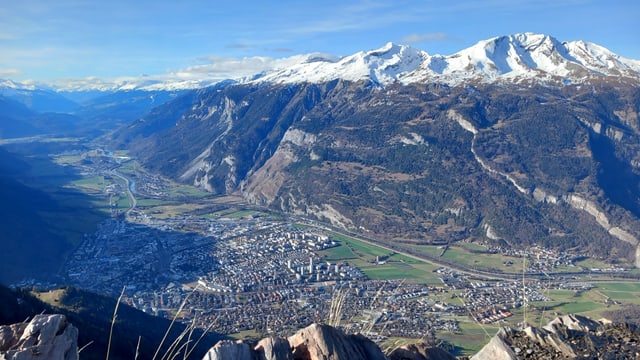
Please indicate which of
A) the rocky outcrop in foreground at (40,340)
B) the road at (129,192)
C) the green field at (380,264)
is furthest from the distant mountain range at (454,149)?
the rocky outcrop in foreground at (40,340)

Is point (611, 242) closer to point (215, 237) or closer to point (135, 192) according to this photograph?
point (215, 237)

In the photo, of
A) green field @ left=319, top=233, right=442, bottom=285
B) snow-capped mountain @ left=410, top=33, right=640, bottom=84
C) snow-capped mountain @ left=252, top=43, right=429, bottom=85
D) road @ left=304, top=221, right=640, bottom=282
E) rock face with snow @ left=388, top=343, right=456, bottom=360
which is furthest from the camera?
snow-capped mountain @ left=252, top=43, right=429, bottom=85

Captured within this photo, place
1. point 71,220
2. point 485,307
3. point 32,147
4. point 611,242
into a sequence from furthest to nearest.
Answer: point 32,147, point 71,220, point 611,242, point 485,307

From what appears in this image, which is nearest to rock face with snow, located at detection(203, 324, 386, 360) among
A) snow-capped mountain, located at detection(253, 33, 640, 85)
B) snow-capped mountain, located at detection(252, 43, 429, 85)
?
snow-capped mountain, located at detection(253, 33, 640, 85)

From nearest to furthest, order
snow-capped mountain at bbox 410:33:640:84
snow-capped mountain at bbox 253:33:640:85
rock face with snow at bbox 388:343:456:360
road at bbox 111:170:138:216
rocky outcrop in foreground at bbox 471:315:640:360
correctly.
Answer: rock face with snow at bbox 388:343:456:360
rocky outcrop in foreground at bbox 471:315:640:360
road at bbox 111:170:138:216
snow-capped mountain at bbox 410:33:640:84
snow-capped mountain at bbox 253:33:640:85

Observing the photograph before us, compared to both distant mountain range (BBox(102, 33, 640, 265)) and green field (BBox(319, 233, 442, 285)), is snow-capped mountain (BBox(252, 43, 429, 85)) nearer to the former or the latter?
distant mountain range (BBox(102, 33, 640, 265))

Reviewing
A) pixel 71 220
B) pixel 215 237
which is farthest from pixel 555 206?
pixel 71 220

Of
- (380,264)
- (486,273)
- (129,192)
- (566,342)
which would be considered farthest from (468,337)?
(129,192)
